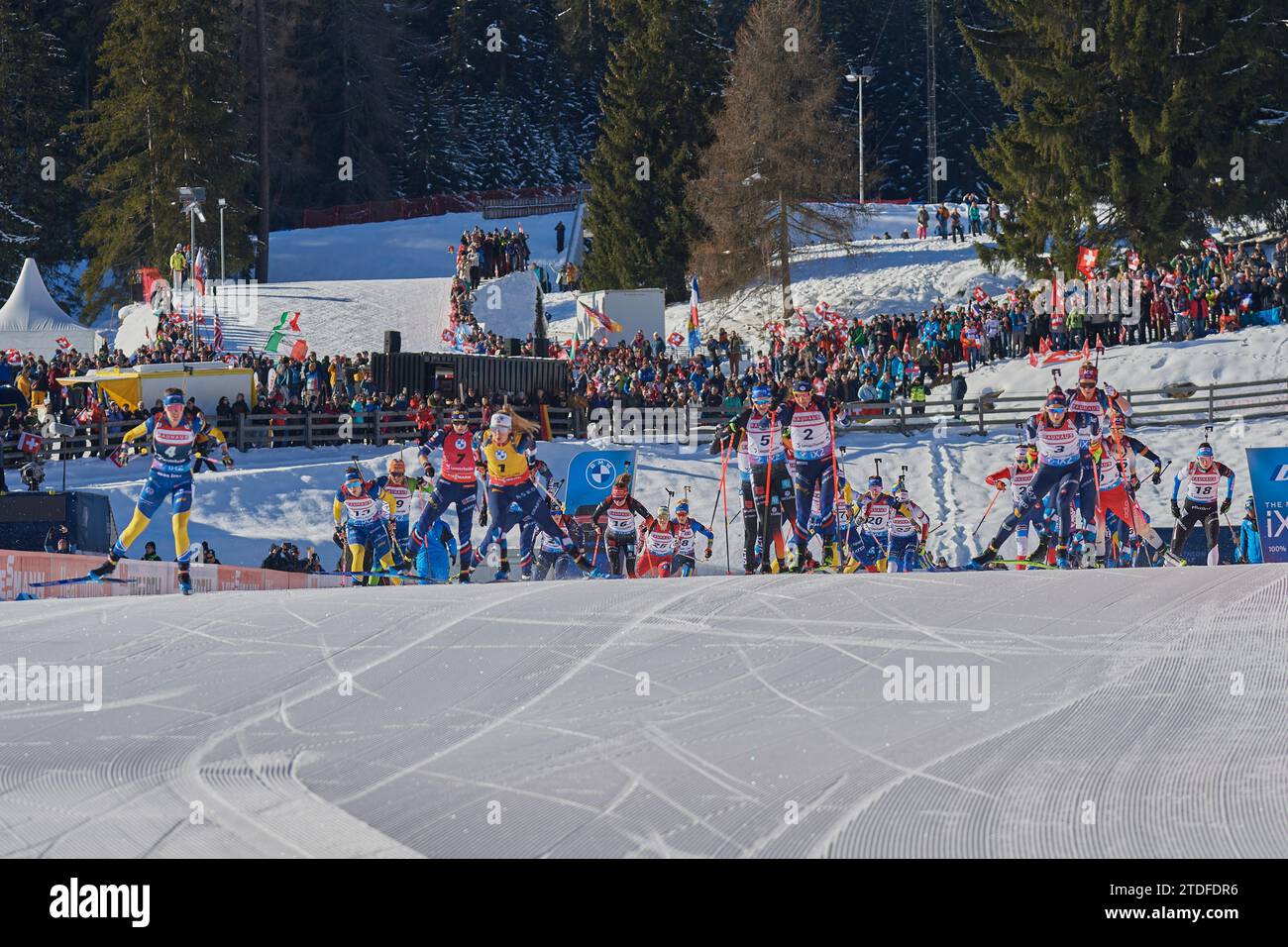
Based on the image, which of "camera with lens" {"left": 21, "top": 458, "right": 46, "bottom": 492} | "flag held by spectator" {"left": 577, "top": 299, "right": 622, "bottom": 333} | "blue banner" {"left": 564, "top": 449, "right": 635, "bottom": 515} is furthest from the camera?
"flag held by spectator" {"left": 577, "top": 299, "right": 622, "bottom": 333}

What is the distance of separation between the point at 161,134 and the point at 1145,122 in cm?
2806

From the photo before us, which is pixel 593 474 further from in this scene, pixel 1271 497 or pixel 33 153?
pixel 33 153

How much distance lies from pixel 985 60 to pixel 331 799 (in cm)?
3147

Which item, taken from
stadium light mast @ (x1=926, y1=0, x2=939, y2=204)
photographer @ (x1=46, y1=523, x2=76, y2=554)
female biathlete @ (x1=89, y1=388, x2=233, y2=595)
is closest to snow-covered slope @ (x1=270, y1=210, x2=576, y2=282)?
stadium light mast @ (x1=926, y1=0, x2=939, y2=204)

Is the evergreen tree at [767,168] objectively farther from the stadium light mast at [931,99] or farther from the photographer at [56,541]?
the photographer at [56,541]

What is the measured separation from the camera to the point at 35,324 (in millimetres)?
38594

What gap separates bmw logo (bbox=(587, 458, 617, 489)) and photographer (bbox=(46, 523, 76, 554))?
6.25 m

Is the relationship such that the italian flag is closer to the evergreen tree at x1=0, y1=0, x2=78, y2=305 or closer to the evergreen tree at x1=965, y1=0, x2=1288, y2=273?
the evergreen tree at x1=0, y1=0, x2=78, y2=305

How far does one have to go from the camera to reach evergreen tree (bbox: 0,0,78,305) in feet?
166

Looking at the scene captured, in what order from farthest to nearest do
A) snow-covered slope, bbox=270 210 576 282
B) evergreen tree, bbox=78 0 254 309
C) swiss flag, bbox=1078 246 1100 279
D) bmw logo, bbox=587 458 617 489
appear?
1. snow-covered slope, bbox=270 210 576 282
2. evergreen tree, bbox=78 0 254 309
3. swiss flag, bbox=1078 246 1100 279
4. bmw logo, bbox=587 458 617 489

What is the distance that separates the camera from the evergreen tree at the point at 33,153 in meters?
50.5

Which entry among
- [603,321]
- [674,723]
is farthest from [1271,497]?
[603,321]

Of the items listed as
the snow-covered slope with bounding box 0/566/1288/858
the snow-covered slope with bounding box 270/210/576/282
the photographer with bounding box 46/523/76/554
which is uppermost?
the snow-covered slope with bounding box 270/210/576/282
